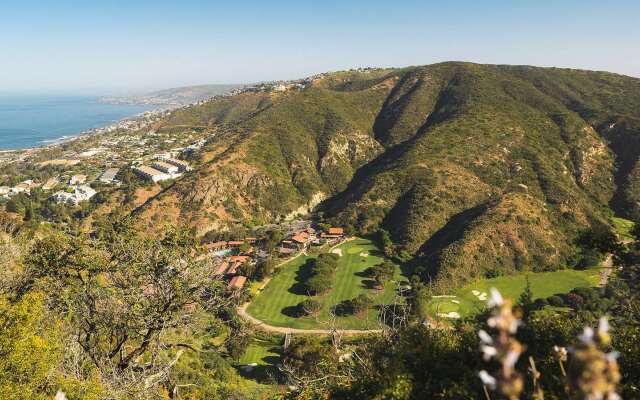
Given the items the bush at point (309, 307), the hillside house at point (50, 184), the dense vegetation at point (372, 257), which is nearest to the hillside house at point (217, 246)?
the dense vegetation at point (372, 257)

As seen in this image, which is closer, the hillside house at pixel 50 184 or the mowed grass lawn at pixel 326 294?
the mowed grass lawn at pixel 326 294

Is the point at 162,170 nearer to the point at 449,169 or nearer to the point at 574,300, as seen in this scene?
the point at 449,169

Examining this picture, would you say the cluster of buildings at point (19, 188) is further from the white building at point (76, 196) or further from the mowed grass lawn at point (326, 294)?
the mowed grass lawn at point (326, 294)

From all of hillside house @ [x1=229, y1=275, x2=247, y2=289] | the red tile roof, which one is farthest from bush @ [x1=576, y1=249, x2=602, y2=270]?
the red tile roof

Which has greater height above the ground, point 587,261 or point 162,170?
point 162,170

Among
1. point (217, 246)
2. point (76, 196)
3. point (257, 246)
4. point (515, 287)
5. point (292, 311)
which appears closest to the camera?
point (292, 311)

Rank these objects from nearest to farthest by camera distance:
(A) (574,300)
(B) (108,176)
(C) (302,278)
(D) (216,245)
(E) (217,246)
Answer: (A) (574,300) < (C) (302,278) < (E) (217,246) < (D) (216,245) < (B) (108,176)

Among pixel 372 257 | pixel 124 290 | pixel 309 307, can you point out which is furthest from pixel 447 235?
pixel 124 290
